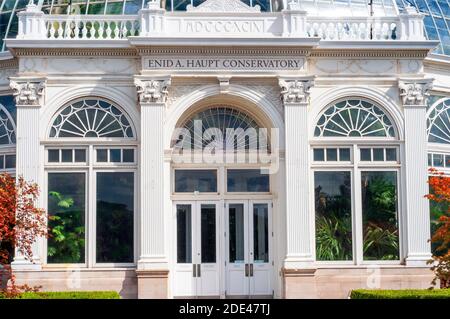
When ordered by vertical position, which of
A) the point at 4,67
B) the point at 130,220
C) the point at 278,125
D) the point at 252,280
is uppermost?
the point at 4,67

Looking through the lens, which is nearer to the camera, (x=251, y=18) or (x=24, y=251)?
(x=24, y=251)

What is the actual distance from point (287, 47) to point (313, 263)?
6.62 m

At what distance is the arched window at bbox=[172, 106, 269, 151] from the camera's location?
26047 millimetres

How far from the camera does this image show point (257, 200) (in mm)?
26062

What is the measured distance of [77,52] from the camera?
25.3 m

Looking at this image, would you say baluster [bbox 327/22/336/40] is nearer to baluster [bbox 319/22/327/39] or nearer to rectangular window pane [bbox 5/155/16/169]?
baluster [bbox 319/22/327/39]

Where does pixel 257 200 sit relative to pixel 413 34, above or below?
below

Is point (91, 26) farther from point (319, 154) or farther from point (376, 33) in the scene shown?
point (376, 33)

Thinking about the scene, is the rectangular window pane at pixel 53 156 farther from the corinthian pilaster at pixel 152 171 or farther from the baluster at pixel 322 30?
the baluster at pixel 322 30

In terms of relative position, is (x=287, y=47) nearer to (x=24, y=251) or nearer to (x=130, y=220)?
(x=130, y=220)

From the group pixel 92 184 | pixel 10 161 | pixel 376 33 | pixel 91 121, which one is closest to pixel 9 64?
pixel 10 161

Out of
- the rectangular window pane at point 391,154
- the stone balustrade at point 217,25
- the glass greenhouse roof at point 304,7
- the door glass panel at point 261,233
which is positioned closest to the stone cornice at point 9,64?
the glass greenhouse roof at point 304,7
